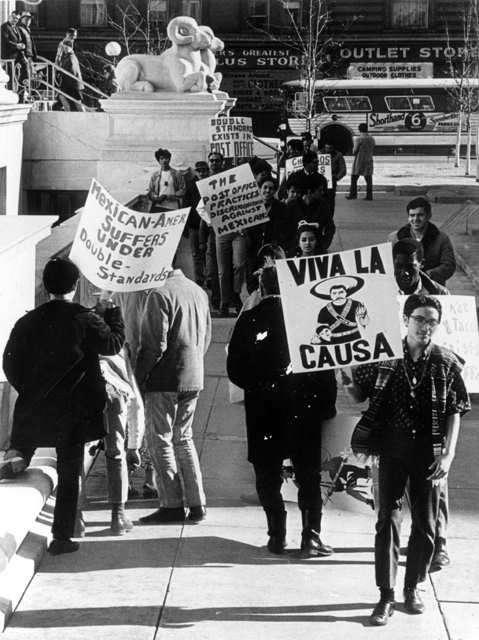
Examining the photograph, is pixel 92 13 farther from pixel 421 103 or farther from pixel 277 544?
pixel 277 544

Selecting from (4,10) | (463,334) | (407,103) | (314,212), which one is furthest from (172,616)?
(407,103)

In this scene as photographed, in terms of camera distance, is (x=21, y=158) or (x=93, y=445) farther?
(x=21, y=158)

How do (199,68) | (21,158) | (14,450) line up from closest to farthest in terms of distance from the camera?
(14,450) < (199,68) < (21,158)

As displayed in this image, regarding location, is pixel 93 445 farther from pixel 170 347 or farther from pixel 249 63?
pixel 249 63

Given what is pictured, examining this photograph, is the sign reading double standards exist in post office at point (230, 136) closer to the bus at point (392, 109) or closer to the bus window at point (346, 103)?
the bus at point (392, 109)

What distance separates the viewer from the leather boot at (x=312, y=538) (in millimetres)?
7082

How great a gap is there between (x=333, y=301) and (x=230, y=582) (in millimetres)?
1493

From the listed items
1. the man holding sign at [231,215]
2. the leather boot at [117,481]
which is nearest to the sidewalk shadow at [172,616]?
the leather boot at [117,481]

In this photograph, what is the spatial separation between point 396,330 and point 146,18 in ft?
154

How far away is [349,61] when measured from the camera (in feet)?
169

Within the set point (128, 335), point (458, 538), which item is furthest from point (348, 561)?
point (128, 335)

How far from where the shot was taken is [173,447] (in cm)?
770

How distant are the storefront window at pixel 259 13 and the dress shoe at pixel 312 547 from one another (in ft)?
154

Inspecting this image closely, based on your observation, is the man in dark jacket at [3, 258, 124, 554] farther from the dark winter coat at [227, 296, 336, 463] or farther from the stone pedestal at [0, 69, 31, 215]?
the stone pedestal at [0, 69, 31, 215]
